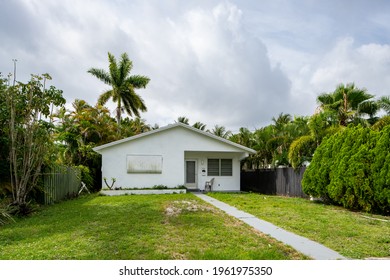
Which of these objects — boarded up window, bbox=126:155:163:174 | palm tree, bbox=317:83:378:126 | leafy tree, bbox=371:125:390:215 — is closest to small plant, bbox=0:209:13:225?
boarded up window, bbox=126:155:163:174

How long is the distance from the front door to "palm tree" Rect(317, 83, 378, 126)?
8604mm

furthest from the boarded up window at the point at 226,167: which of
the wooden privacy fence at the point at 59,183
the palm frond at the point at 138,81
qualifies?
the palm frond at the point at 138,81

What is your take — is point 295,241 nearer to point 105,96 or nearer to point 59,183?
point 59,183

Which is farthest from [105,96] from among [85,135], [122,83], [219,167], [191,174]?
[219,167]

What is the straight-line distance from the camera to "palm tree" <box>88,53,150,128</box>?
2912 cm

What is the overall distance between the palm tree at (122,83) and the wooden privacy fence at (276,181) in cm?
1240

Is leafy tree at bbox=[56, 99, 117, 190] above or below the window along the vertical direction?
above

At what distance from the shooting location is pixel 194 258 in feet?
17.7

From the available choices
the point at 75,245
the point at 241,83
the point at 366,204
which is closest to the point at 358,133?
the point at 366,204

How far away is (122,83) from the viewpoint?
29172mm

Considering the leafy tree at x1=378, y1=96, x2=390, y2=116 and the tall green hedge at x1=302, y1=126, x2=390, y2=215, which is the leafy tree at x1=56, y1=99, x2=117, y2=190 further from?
the leafy tree at x1=378, y1=96, x2=390, y2=116

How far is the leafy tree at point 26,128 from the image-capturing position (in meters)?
10.5

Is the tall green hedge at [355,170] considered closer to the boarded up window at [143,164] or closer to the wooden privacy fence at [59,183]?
the boarded up window at [143,164]
